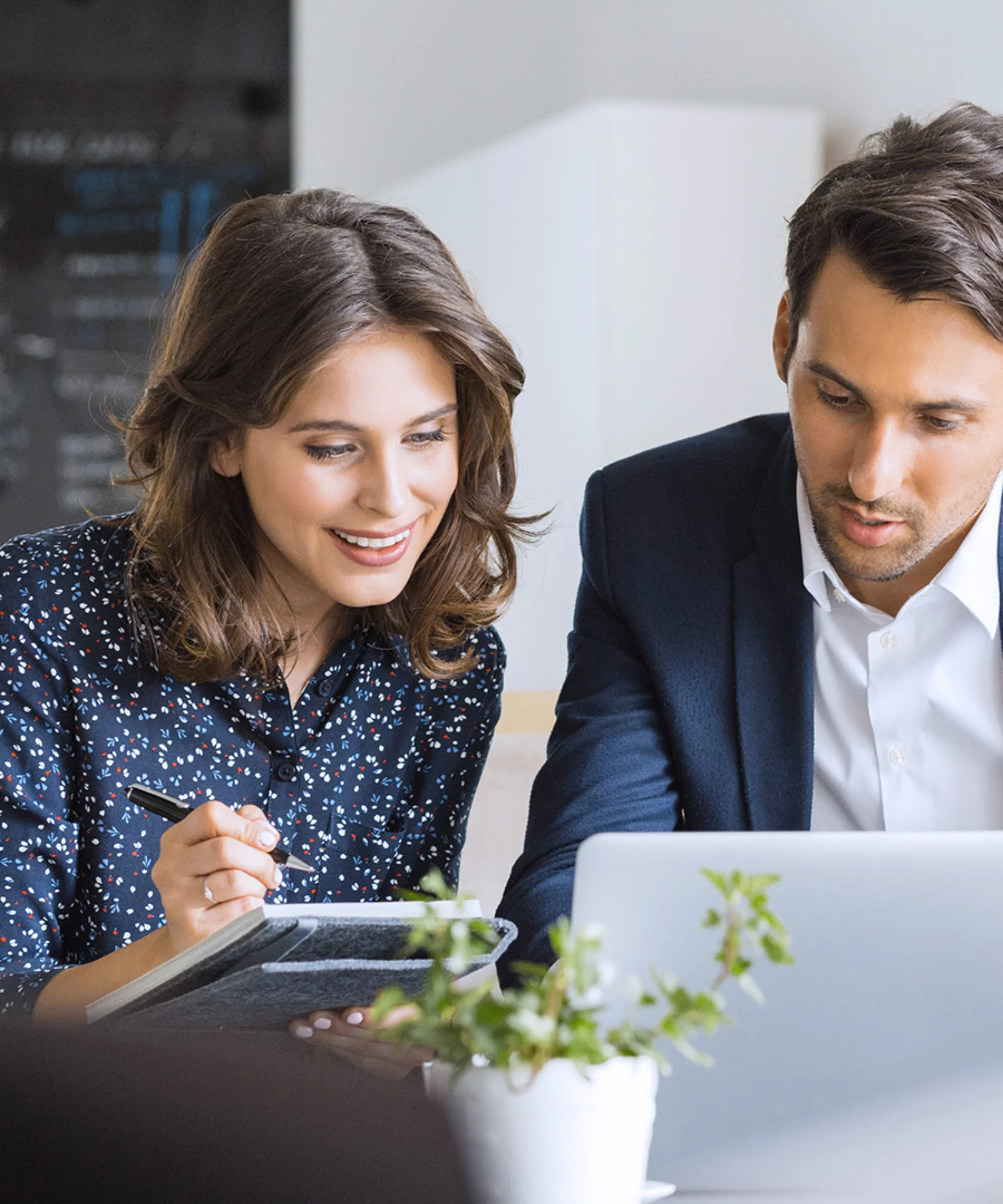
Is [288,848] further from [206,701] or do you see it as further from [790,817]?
[790,817]

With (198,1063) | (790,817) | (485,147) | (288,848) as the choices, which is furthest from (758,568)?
(485,147)

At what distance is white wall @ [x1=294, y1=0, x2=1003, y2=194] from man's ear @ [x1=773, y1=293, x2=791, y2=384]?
1781 mm

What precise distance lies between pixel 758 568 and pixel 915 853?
0.74m

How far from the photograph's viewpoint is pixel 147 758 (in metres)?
1.43

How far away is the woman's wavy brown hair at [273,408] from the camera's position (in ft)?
4.63

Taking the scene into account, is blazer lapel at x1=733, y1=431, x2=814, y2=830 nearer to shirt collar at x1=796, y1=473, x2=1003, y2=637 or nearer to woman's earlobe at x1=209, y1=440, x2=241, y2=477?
shirt collar at x1=796, y1=473, x2=1003, y2=637

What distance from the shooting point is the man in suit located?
131cm

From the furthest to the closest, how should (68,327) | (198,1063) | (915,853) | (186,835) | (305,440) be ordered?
1. (68,327)
2. (305,440)
3. (186,835)
4. (915,853)
5. (198,1063)

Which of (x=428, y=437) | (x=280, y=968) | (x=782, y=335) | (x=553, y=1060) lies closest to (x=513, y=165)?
(x=782, y=335)

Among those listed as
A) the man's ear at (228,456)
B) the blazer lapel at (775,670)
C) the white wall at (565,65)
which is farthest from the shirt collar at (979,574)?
the white wall at (565,65)

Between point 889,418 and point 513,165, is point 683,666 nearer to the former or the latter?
point 889,418

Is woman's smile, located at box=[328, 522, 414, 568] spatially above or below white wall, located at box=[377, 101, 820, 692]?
below

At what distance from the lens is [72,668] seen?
4.66ft

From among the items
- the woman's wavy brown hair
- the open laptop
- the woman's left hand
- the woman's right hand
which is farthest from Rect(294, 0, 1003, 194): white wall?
the open laptop
